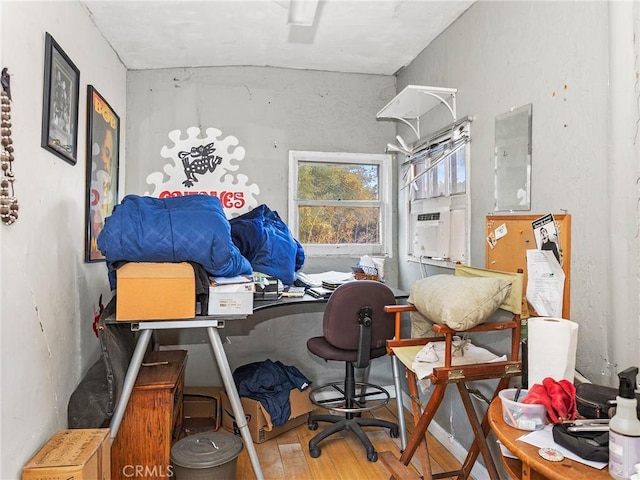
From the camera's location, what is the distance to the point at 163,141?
330 cm

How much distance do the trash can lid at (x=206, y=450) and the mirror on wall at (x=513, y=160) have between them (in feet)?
5.72

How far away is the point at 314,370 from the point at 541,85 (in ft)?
8.12

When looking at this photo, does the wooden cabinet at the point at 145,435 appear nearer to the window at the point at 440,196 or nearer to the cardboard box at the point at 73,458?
the cardboard box at the point at 73,458

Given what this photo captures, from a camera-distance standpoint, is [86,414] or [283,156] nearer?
[86,414]

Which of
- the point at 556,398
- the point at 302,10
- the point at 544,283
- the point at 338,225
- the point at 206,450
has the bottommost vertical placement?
the point at 206,450

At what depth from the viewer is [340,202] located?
360 cm

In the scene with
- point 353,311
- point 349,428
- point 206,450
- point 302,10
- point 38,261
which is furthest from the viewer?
point 349,428

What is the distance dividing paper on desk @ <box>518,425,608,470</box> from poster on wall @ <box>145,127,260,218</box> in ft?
8.44

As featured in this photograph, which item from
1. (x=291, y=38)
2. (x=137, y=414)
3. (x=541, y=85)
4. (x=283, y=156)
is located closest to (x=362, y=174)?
(x=283, y=156)

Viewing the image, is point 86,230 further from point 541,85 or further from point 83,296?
point 541,85

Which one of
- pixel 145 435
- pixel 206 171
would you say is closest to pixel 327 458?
pixel 145 435

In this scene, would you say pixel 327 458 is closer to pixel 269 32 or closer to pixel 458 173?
pixel 458 173

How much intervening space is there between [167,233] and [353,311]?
111cm

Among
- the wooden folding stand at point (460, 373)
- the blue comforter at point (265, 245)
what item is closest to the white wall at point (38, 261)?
the blue comforter at point (265, 245)
